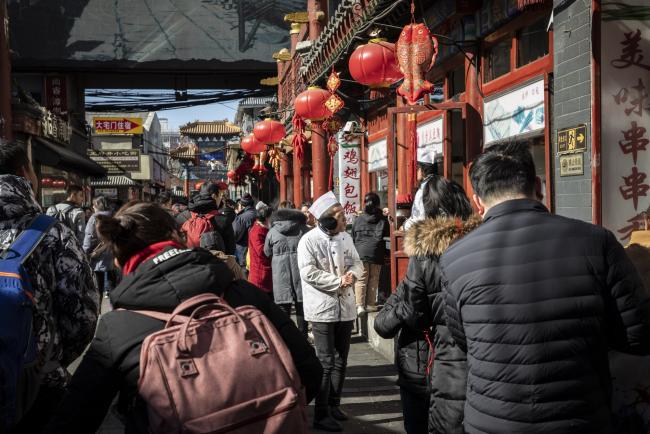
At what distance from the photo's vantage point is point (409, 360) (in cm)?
383

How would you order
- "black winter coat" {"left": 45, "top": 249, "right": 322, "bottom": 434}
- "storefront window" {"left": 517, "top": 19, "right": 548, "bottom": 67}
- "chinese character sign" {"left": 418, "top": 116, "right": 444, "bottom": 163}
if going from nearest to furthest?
1. "black winter coat" {"left": 45, "top": 249, "right": 322, "bottom": 434}
2. "storefront window" {"left": 517, "top": 19, "right": 548, "bottom": 67}
3. "chinese character sign" {"left": 418, "top": 116, "right": 444, "bottom": 163}

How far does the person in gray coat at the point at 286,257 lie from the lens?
754 cm

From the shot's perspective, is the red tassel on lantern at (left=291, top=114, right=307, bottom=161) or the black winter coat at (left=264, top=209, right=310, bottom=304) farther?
the red tassel on lantern at (left=291, top=114, right=307, bottom=161)

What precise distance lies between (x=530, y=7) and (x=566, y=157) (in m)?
1.71

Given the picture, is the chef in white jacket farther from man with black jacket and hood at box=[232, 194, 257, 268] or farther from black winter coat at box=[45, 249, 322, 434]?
man with black jacket and hood at box=[232, 194, 257, 268]

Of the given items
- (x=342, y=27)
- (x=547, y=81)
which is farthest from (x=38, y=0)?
(x=547, y=81)

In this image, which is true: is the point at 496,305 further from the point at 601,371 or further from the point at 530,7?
the point at 530,7

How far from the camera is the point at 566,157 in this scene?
5.71 meters

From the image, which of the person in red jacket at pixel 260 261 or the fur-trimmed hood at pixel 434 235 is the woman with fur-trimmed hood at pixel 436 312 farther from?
the person in red jacket at pixel 260 261

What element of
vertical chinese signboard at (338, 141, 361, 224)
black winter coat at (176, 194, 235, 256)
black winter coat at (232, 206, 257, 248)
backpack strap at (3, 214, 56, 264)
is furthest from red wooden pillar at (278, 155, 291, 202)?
backpack strap at (3, 214, 56, 264)

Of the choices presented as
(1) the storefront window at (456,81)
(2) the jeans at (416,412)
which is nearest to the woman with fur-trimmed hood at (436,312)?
(2) the jeans at (416,412)

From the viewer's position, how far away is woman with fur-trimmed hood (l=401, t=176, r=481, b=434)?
3.24 meters

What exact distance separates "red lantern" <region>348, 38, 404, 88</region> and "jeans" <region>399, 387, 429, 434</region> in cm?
572

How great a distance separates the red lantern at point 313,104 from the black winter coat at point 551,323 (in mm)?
9118
